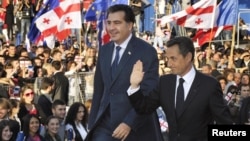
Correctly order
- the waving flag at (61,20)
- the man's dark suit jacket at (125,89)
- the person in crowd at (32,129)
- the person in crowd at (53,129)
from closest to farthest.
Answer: the man's dark suit jacket at (125,89) < the person in crowd at (32,129) < the person in crowd at (53,129) < the waving flag at (61,20)

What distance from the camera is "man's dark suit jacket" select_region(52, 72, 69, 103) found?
47.8ft

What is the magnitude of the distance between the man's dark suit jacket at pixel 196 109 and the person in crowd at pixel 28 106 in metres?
5.65

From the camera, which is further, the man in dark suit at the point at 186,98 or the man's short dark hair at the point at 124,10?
the man's short dark hair at the point at 124,10

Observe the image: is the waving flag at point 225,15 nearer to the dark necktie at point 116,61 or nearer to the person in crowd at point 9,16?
the person in crowd at point 9,16

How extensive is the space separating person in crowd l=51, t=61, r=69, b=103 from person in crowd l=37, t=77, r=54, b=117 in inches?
19.0

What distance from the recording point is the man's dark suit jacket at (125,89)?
259 inches

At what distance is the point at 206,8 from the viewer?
63.0 feet

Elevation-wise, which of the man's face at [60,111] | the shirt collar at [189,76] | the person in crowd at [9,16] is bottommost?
the man's face at [60,111]

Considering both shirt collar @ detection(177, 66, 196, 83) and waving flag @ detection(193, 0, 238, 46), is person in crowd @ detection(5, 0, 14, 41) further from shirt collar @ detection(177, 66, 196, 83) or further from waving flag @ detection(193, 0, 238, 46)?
shirt collar @ detection(177, 66, 196, 83)

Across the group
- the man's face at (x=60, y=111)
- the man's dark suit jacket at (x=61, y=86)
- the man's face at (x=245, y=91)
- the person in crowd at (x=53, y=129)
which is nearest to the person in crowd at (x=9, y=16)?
the man's dark suit jacket at (x=61, y=86)

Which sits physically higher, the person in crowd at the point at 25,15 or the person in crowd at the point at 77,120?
the person in crowd at the point at 25,15

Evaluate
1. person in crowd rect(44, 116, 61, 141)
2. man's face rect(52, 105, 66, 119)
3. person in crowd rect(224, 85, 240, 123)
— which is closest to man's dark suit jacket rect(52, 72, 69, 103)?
man's face rect(52, 105, 66, 119)

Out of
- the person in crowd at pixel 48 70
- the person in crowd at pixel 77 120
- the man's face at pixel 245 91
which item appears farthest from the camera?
the person in crowd at pixel 48 70

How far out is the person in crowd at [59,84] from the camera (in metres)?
14.6
